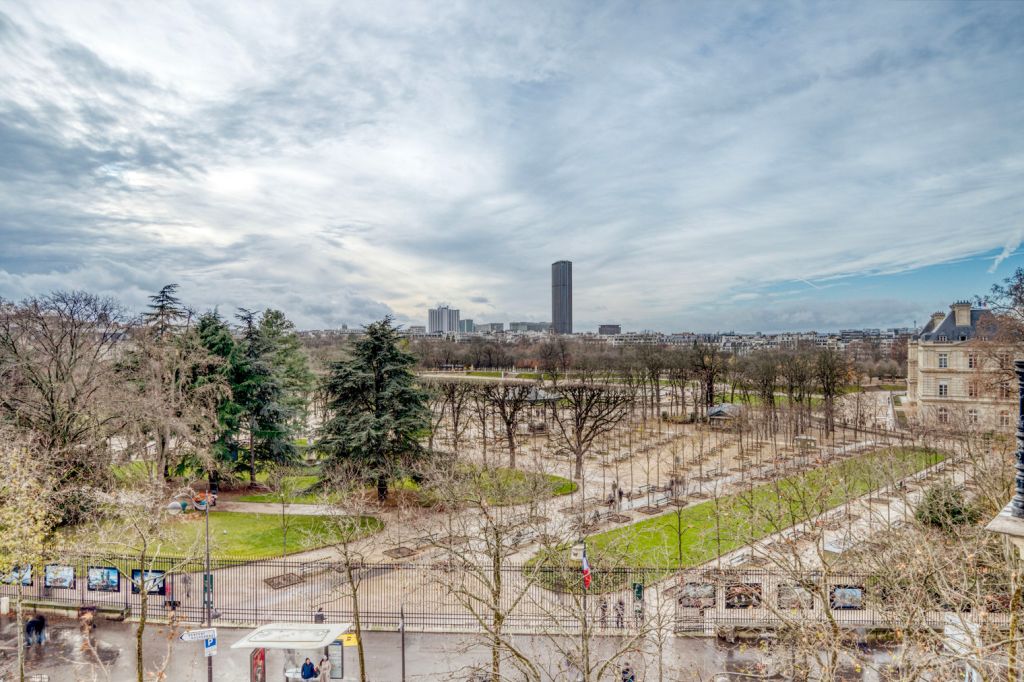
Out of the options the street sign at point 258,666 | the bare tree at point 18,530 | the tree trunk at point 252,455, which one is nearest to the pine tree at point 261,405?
the tree trunk at point 252,455

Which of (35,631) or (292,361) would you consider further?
(292,361)

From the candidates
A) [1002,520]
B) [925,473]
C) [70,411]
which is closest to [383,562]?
[70,411]

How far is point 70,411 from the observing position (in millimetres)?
26625

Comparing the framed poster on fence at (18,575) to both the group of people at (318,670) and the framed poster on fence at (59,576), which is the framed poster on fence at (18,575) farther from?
the group of people at (318,670)

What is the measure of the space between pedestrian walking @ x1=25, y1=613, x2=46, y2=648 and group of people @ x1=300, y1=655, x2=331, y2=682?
9113 millimetres

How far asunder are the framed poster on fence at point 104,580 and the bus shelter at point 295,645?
7.22 meters

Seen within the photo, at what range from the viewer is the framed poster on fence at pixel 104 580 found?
19859 mm

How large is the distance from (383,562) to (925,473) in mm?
32980

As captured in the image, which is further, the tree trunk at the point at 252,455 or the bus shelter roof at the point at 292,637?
the tree trunk at the point at 252,455

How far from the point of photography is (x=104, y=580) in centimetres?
1991

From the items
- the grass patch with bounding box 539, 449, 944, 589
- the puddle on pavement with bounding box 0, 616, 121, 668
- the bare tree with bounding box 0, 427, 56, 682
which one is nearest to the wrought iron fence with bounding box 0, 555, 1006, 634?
the puddle on pavement with bounding box 0, 616, 121, 668

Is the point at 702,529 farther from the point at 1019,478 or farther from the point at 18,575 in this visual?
the point at 18,575

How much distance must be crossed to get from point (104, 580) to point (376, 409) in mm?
13769

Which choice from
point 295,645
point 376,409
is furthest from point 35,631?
point 376,409
